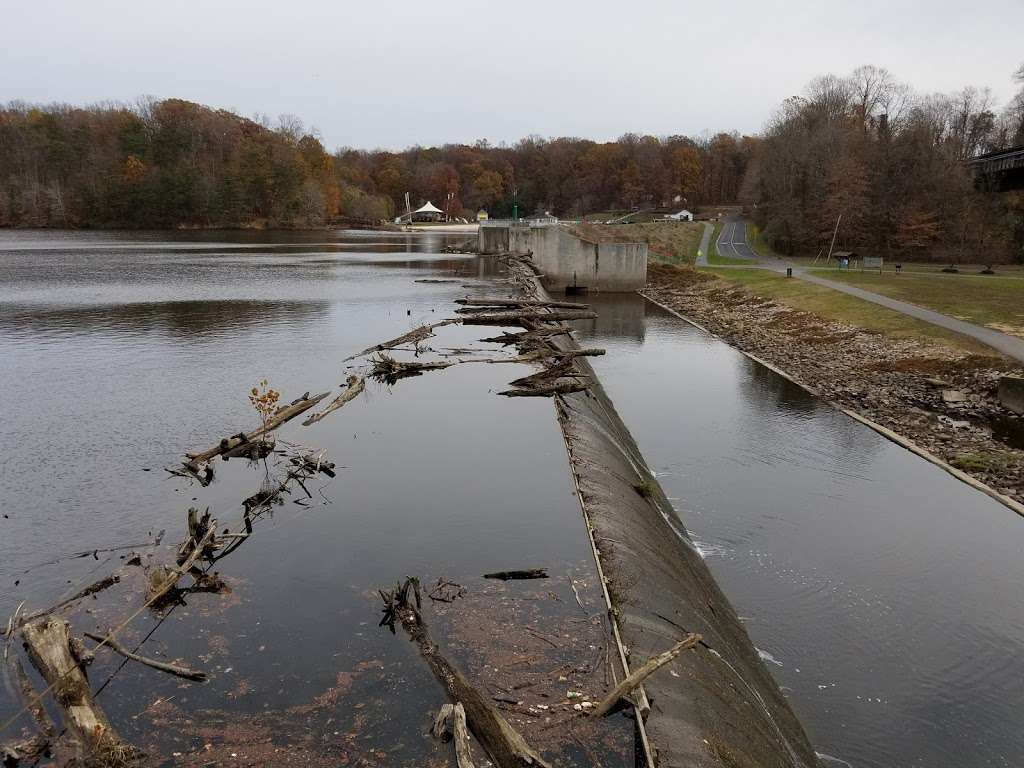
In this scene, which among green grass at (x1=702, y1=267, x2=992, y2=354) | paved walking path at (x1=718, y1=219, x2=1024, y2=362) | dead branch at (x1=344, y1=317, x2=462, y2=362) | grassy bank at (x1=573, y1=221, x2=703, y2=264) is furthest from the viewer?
grassy bank at (x1=573, y1=221, x2=703, y2=264)

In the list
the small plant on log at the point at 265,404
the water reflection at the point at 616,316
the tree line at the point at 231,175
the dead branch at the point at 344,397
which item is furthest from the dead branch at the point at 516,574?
the tree line at the point at 231,175

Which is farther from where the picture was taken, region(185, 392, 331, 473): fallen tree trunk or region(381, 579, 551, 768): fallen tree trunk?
region(185, 392, 331, 473): fallen tree trunk

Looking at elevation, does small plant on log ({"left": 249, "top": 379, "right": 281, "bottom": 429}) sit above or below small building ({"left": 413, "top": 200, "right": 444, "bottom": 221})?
below

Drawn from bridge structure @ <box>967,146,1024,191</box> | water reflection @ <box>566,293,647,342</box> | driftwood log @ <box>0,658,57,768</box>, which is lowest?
water reflection @ <box>566,293,647,342</box>

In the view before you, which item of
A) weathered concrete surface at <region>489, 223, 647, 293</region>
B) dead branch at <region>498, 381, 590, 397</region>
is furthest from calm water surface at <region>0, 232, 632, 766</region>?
weathered concrete surface at <region>489, 223, 647, 293</region>

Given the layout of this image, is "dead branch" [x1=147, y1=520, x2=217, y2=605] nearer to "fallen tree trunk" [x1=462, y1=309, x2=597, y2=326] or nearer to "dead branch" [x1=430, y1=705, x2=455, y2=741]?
"dead branch" [x1=430, y1=705, x2=455, y2=741]

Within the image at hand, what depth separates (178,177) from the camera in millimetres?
131375

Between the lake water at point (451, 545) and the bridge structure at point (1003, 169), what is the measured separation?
166 ft

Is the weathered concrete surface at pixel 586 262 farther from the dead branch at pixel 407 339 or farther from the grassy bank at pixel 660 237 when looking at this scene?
the dead branch at pixel 407 339

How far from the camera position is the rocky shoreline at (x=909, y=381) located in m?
17.3

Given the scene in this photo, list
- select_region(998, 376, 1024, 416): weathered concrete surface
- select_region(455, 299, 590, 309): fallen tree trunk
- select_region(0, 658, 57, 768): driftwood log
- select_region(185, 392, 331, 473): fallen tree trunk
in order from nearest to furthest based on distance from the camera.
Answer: select_region(0, 658, 57, 768): driftwood log → select_region(185, 392, 331, 473): fallen tree trunk → select_region(998, 376, 1024, 416): weathered concrete surface → select_region(455, 299, 590, 309): fallen tree trunk

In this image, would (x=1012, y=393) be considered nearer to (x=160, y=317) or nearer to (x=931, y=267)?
(x=160, y=317)

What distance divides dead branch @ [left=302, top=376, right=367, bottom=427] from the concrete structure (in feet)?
96.4

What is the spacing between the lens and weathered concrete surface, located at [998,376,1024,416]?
19.5 metres
